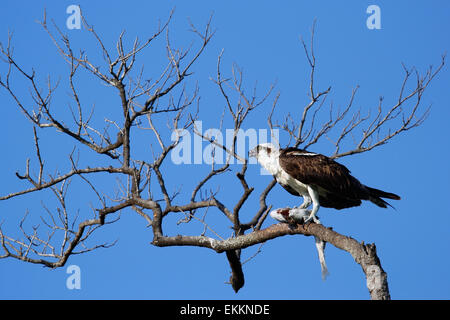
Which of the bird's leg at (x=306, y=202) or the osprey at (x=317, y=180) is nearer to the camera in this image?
the osprey at (x=317, y=180)

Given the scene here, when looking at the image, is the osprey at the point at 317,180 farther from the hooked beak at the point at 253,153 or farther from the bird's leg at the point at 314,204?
the hooked beak at the point at 253,153

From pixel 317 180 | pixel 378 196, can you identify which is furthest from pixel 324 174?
pixel 378 196

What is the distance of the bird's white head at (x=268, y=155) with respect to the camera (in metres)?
8.64

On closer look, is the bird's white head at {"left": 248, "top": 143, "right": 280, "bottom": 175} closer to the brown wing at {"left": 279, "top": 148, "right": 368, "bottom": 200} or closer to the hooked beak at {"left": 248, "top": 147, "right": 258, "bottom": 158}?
the hooked beak at {"left": 248, "top": 147, "right": 258, "bottom": 158}

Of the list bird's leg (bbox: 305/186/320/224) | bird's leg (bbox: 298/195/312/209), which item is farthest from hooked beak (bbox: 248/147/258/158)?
bird's leg (bbox: 305/186/320/224)

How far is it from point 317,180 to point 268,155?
0.89m

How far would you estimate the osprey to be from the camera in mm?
8070

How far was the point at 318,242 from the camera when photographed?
7.37 metres

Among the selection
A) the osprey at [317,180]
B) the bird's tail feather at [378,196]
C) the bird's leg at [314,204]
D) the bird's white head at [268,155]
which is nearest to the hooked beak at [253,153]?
the bird's white head at [268,155]
